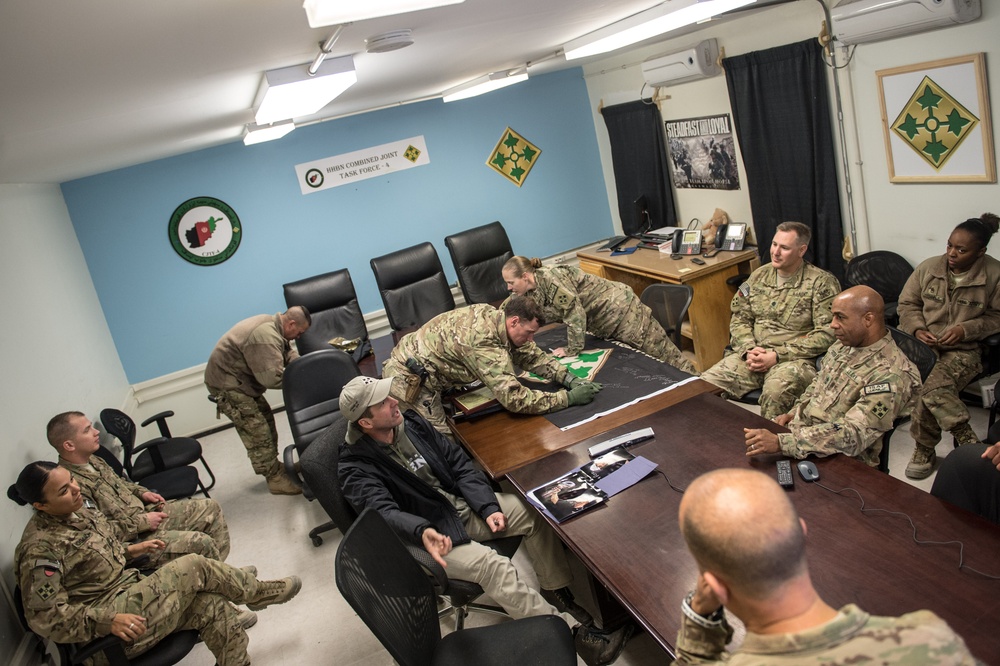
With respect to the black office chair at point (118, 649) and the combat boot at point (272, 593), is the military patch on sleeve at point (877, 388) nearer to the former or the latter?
the combat boot at point (272, 593)

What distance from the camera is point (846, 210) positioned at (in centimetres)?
470

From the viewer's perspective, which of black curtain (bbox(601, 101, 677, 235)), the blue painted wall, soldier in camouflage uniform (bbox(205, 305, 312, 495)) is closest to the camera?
soldier in camouflage uniform (bbox(205, 305, 312, 495))

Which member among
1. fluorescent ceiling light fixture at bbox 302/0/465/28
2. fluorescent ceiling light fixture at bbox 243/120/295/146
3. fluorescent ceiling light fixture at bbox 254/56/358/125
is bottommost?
fluorescent ceiling light fixture at bbox 302/0/465/28

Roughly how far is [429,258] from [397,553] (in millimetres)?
4072

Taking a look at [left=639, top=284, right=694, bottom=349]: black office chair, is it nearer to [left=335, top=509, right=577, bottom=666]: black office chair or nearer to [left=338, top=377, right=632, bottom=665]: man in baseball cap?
[left=338, top=377, right=632, bottom=665]: man in baseball cap

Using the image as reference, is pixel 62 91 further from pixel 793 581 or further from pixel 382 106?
pixel 382 106

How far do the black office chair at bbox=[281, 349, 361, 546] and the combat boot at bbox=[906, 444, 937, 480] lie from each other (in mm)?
3014

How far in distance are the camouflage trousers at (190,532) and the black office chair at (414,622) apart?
1.64 meters

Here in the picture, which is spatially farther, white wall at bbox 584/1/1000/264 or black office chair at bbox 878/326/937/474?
white wall at bbox 584/1/1000/264

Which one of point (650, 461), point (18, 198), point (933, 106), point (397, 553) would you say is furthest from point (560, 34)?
point (18, 198)

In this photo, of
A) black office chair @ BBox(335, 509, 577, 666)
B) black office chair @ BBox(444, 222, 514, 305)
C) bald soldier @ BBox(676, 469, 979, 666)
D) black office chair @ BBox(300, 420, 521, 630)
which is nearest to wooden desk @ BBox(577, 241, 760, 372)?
black office chair @ BBox(444, 222, 514, 305)

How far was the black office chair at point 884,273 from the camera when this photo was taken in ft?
14.1

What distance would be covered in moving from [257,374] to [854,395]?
12.0 feet

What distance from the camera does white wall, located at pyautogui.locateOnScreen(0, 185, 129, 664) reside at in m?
3.46
